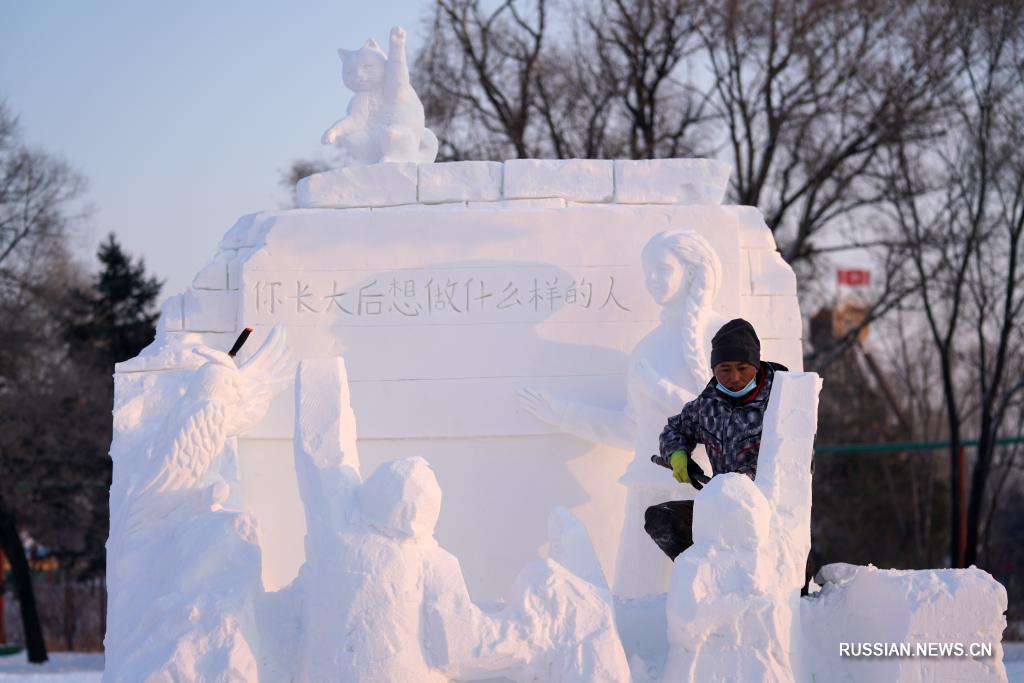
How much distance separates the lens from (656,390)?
5727 mm

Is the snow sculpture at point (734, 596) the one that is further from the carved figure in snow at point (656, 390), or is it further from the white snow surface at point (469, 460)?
the carved figure in snow at point (656, 390)

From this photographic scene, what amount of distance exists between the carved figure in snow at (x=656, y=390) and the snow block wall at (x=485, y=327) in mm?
169

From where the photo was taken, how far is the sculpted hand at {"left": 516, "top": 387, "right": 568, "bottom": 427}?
20.3 feet

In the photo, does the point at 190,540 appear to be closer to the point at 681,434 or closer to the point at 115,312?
the point at 681,434

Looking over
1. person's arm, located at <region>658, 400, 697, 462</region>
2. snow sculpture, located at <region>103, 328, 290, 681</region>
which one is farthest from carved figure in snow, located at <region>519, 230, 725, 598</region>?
snow sculpture, located at <region>103, 328, 290, 681</region>

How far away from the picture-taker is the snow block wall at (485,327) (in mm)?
6273

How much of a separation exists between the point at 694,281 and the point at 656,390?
53 cm

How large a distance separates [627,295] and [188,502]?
88.7 inches

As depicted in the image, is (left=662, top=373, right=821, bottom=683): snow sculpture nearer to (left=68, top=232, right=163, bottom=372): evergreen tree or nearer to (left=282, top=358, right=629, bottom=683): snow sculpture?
(left=282, top=358, right=629, bottom=683): snow sculpture

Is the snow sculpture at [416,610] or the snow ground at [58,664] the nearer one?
the snow sculpture at [416,610]

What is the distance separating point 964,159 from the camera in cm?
1291

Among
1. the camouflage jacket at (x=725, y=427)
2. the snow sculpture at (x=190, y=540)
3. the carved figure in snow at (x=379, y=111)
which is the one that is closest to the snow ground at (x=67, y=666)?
the snow sculpture at (x=190, y=540)

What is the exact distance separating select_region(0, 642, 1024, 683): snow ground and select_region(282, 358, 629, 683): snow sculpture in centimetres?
390

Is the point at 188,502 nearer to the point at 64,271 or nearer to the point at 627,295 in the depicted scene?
the point at 627,295
